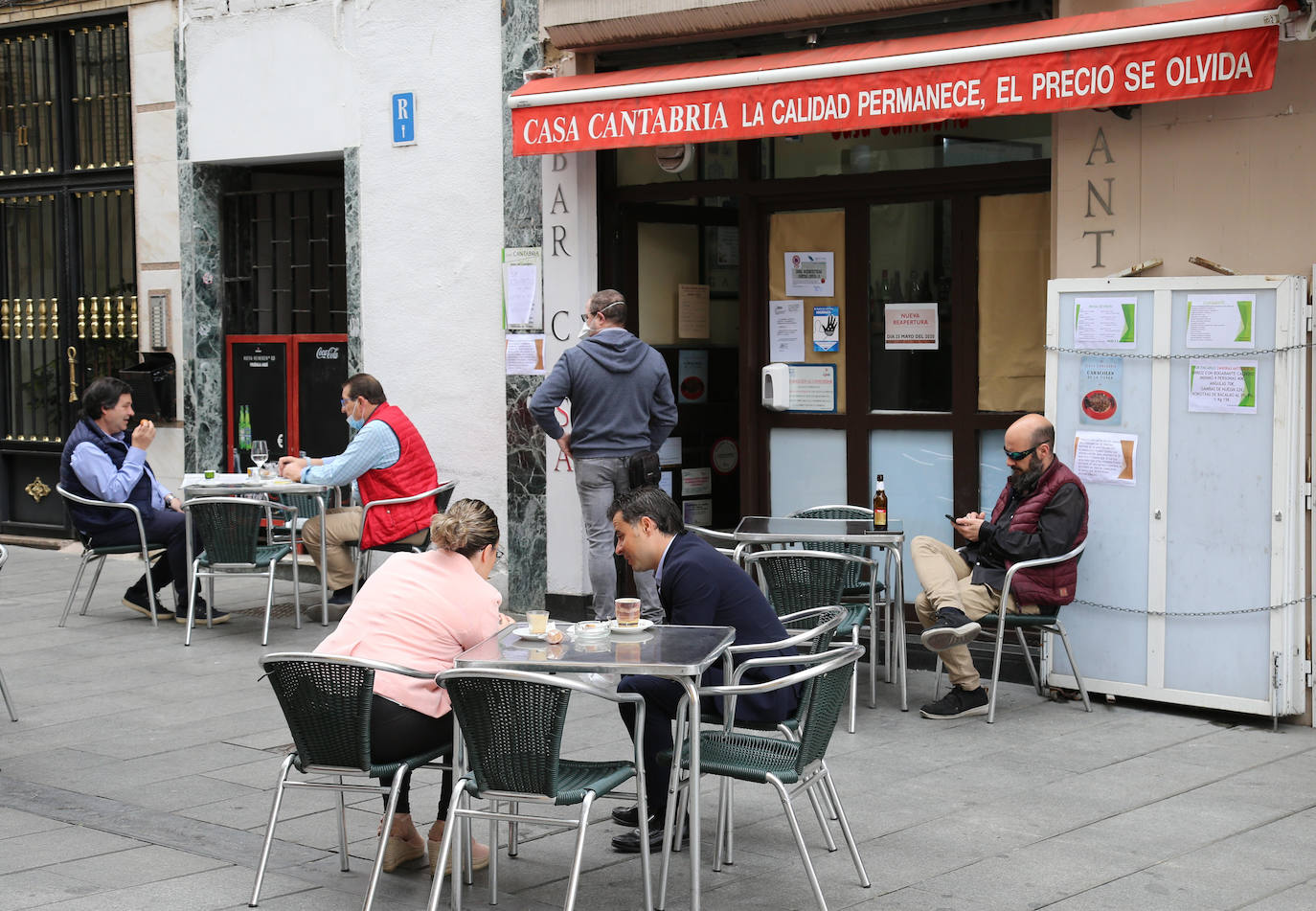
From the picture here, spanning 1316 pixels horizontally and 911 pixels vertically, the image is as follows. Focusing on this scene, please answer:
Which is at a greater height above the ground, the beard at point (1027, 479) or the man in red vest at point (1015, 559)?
the beard at point (1027, 479)

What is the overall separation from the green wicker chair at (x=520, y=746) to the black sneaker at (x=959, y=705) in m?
2.94

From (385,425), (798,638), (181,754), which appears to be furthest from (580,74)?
(798,638)

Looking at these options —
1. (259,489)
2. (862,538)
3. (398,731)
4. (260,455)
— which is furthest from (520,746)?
(260,455)

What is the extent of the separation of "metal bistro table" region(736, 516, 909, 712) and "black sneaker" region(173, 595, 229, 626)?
362 centimetres

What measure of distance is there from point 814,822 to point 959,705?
174 cm

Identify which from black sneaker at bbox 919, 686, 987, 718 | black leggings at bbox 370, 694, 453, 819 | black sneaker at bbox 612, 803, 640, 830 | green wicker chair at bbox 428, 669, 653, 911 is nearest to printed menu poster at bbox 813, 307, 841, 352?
black sneaker at bbox 919, 686, 987, 718

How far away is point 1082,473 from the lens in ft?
24.3

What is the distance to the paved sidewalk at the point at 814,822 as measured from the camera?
16.1ft

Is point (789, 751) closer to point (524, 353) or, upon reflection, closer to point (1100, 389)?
point (1100, 389)

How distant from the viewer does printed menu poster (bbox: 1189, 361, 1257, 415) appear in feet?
22.8

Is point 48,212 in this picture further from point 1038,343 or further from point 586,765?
point 586,765

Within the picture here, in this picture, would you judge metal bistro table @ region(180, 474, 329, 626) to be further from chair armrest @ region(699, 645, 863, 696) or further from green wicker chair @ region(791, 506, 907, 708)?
chair armrest @ region(699, 645, 863, 696)

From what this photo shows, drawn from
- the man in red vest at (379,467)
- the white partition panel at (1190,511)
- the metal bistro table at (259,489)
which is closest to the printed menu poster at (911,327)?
the white partition panel at (1190,511)

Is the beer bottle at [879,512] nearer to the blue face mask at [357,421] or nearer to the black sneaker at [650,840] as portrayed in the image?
the black sneaker at [650,840]
